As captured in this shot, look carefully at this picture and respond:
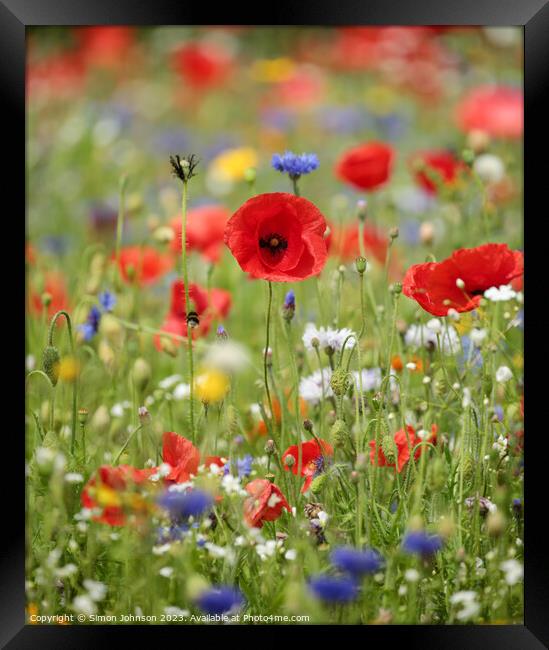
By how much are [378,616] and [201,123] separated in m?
2.54

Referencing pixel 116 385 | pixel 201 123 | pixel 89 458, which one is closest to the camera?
pixel 89 458

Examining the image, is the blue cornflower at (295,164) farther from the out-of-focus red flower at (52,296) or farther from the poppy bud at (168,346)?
the out-of-focus red flower at (52,296)

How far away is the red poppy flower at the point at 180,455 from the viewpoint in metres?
1.75

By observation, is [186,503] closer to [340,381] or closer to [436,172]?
[340,381]

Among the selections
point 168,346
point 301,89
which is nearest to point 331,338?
point 168,346

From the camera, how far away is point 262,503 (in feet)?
5.45

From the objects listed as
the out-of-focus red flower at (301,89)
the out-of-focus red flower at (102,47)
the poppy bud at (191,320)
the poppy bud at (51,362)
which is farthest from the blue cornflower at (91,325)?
the out-of-focus red flower at (301,89)

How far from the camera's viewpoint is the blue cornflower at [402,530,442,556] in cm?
163

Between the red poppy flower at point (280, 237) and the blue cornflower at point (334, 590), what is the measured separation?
0.45 metres

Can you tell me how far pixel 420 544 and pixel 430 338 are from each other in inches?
18.9

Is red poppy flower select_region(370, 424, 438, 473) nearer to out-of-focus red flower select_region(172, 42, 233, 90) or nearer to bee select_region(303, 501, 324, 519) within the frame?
bee select_region(303, 501, 324, 519)
